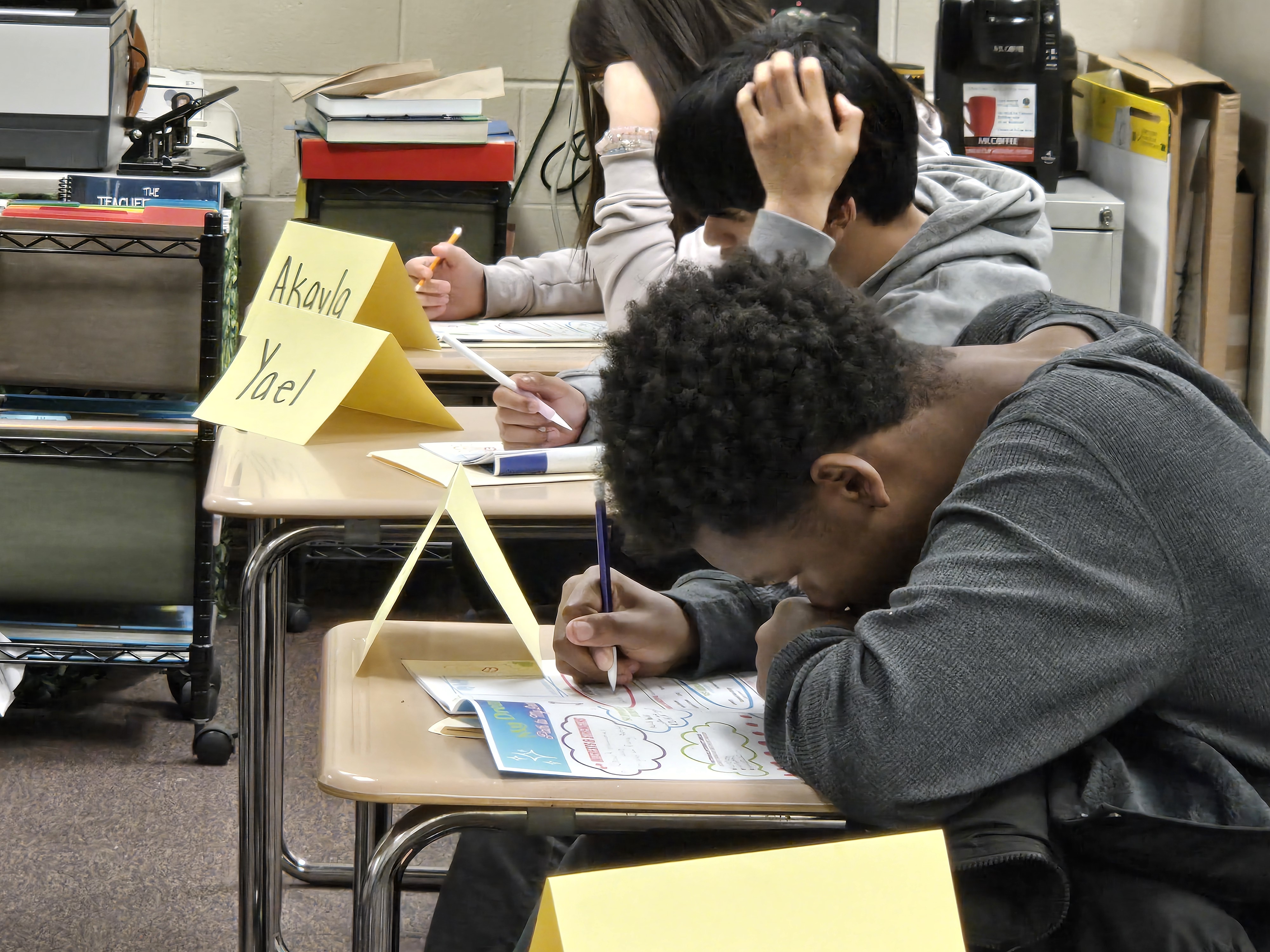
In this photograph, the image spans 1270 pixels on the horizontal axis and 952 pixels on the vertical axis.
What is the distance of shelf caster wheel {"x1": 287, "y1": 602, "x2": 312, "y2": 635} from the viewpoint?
104 inches

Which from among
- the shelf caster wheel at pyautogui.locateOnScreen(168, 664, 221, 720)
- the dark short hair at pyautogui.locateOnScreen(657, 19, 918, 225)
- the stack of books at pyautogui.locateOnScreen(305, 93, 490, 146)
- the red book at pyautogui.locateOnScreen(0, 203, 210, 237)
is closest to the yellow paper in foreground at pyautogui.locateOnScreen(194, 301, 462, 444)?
the dark short hair at pyautogui.locateOnScreen(657, 19, 918, 225)

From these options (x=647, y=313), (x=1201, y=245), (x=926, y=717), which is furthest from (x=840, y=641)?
(x=1201, y=245)

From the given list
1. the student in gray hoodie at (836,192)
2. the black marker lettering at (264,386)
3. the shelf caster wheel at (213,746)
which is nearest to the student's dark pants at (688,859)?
the student in gray hoodie at (836,192)

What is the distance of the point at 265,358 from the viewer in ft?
4.87

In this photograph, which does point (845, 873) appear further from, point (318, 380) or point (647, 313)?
point (318, 380)

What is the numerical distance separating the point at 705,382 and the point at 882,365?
0.41 feet

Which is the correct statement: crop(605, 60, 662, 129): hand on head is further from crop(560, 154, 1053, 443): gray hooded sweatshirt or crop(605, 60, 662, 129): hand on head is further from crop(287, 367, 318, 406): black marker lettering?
crop(287, 367, 318, 406): black marker lettering

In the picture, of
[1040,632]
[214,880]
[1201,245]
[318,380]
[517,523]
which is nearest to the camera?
[1040,632]

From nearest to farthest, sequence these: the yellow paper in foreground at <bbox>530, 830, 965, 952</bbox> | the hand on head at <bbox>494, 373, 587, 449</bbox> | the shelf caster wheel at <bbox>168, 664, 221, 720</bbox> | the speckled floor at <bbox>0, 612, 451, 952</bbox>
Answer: the yellow paper in foreground at <bbox>530, 830, 965, 952</bbox>
the hand on head at <bbox>494, 373, 587, 449</bbox>
the speckled floor at <bbox>0, 612, 451, 952</bbox>
the shelf caster wheel at <bbox>168, 664, 221, 720</bbox>

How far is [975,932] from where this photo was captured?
747 mm

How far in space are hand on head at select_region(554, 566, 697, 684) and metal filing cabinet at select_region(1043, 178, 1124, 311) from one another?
1.91 meters

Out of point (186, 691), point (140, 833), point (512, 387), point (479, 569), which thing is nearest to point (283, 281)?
point (512, 387)

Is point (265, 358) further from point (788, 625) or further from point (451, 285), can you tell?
point (788, 625)

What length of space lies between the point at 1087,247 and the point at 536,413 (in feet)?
5.36
